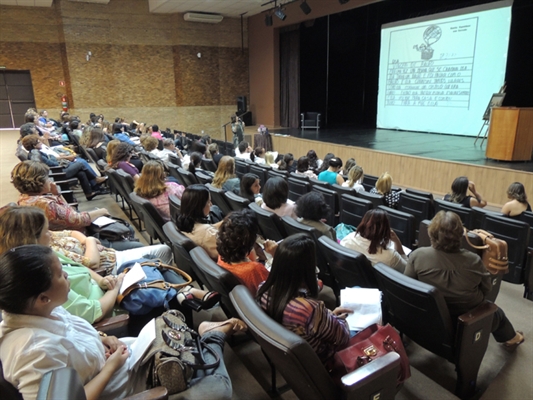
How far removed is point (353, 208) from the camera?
3658 mm

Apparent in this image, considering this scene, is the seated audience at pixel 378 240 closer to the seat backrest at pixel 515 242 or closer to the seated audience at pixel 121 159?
the seat backrest at pixel 515 242

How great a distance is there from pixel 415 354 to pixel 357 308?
71 cm

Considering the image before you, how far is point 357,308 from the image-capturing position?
189 centimetres

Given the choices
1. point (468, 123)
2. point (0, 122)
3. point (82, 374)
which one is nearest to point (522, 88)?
point (468, 123)

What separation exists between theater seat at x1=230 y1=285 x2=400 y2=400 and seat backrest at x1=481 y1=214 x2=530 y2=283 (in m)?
2.24

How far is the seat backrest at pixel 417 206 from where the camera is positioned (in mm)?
Result: 4004

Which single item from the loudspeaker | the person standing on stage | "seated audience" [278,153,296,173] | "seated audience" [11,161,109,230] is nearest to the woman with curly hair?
"seated audience" [11,161,109,230]

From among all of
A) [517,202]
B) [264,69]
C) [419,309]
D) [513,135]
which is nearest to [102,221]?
[419,309]

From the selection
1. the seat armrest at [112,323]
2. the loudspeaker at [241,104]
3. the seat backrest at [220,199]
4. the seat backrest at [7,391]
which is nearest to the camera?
the seat backrest at [7,391]

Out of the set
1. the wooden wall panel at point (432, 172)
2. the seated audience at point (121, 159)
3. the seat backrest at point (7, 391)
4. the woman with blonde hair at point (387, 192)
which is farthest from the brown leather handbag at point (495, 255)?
the wooden wall panel at point (432, 172)

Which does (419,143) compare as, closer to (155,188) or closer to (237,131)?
(237,131)

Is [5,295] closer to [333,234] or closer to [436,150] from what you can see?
[333,234]

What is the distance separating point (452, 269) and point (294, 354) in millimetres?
1199

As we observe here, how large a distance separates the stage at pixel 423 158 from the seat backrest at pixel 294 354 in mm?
5924
